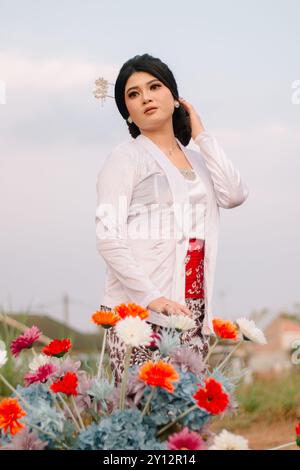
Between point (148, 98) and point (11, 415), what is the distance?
1650 mm

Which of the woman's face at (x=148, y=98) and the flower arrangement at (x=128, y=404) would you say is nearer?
the flower arrangement at (x=128, y=404)

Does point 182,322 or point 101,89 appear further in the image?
point 101,89

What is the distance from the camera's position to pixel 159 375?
2.49 metres

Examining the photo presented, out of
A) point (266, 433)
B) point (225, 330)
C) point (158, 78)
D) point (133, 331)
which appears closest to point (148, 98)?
point (158, 78)

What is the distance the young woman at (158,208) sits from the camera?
130 inches

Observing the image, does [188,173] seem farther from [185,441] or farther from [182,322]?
[185,441]

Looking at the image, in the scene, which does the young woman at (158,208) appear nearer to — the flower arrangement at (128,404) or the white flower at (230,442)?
the flower arrangement at (128,404)

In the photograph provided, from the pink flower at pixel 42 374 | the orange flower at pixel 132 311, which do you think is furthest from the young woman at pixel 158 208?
the pink flower at pixel 42 374

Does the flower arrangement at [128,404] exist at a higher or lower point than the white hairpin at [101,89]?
lower

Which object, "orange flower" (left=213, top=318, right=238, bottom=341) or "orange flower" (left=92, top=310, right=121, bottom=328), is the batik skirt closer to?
"orange flower" (left=213, top=318, right=238, bottom=341)

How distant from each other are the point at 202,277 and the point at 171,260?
0.21 meters

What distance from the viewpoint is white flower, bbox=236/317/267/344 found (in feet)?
9.80

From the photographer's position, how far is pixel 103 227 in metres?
3.28

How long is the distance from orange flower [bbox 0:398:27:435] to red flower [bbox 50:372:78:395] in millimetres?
139
